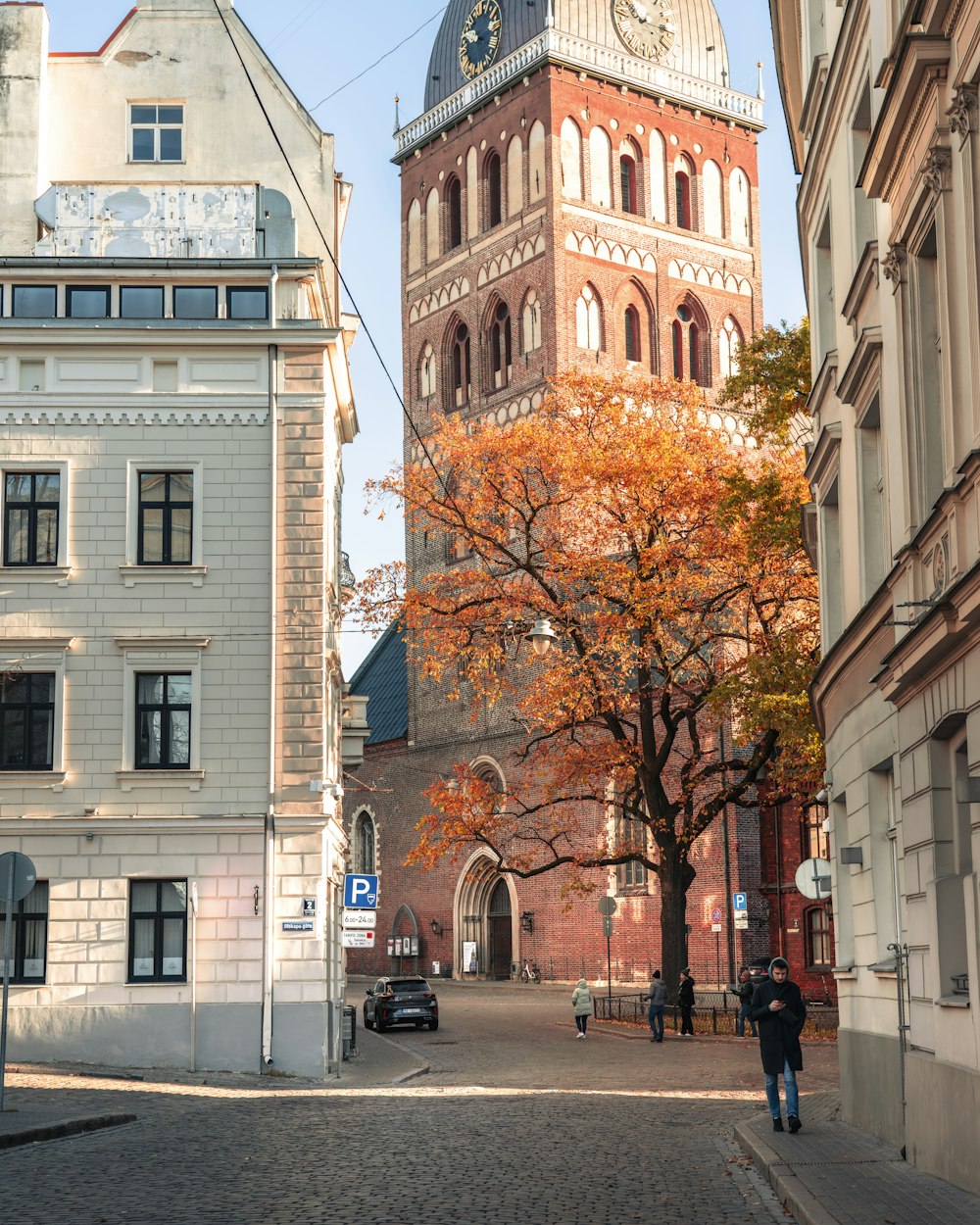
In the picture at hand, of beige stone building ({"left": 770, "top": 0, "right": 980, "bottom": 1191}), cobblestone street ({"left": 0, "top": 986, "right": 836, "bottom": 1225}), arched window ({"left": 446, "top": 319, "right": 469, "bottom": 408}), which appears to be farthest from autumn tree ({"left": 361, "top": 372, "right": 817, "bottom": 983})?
arched window ({"left": 446, "top": 319, "right": 469, "bottom": 408})

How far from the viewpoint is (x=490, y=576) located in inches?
1364

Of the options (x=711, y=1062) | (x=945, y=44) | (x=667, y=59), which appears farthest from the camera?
(x=667, y=59)

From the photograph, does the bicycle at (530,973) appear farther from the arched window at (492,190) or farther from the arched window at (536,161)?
the arched window at (492,190)

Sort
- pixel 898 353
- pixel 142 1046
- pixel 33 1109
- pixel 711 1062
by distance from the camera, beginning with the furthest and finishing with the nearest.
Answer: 1. pixel 711 1062
2. pixel 142 1046
3. pixel 33 1109
4. pixel 898 353

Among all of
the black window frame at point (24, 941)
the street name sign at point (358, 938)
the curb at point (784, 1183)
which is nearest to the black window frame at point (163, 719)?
the black window frame at point (24, 941)

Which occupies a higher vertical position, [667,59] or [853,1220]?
[667,59]

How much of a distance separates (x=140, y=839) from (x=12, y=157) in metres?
10.9

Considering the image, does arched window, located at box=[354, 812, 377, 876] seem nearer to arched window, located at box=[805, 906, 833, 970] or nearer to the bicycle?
the bicycle

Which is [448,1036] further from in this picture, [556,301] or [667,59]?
[667,59]

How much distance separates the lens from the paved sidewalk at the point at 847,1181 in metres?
10.4

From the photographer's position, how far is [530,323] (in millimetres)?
65562

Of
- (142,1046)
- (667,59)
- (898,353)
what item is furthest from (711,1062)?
(667,59)

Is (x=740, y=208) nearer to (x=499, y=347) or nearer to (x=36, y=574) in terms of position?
(x=499, y=347)

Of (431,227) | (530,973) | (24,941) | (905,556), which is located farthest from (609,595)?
(431,227)
